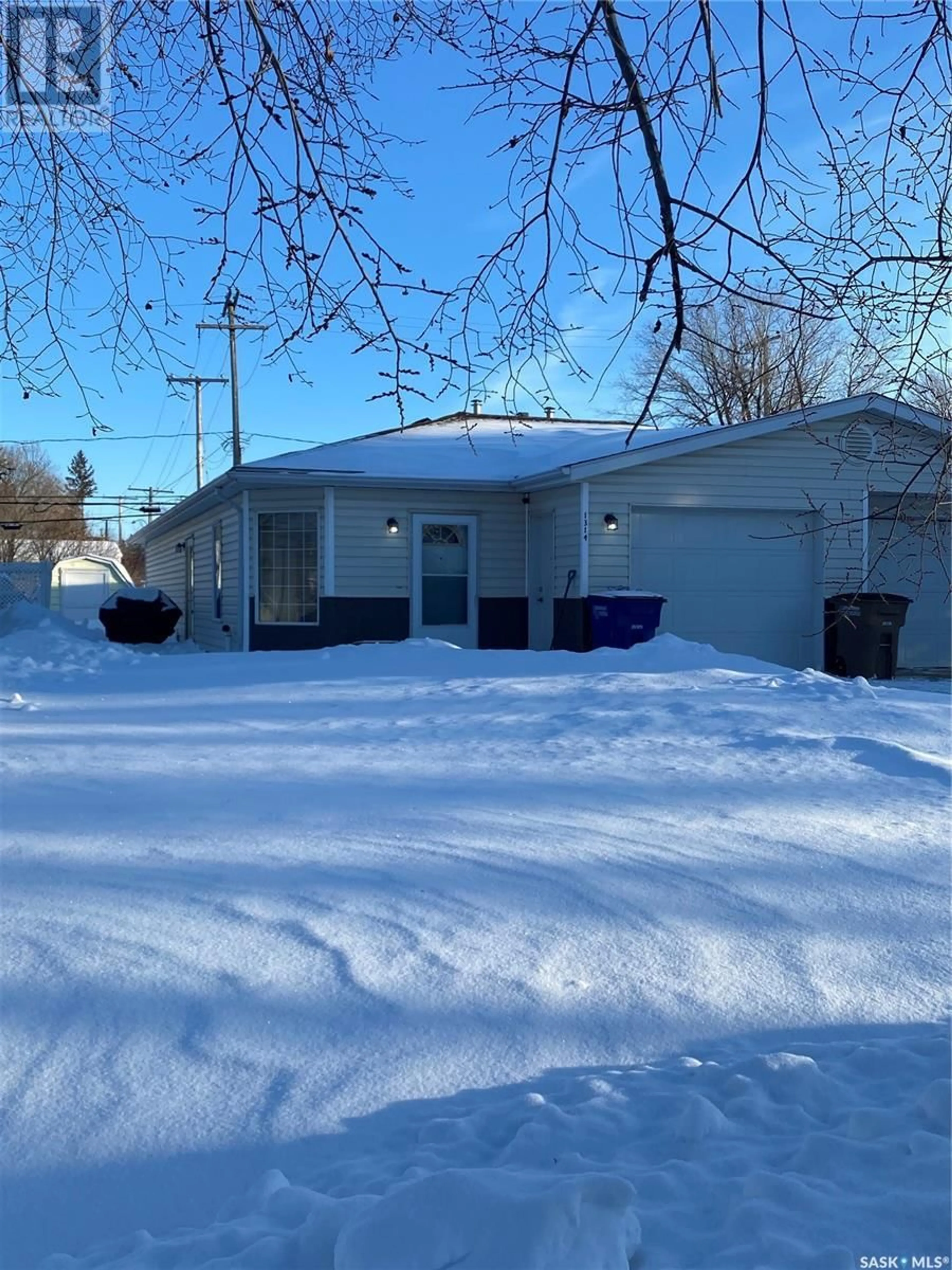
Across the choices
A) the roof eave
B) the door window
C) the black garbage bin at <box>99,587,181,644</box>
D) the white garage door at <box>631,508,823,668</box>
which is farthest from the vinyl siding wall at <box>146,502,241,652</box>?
the white garage door at <box>631,508,823,668</box>

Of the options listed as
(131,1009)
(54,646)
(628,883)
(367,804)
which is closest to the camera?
(131,1009)

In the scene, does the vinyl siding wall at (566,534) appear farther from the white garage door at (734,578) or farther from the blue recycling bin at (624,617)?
the white garage door at (734,578)

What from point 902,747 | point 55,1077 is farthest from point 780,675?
point 55,1077

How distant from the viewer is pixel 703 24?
13.5ft

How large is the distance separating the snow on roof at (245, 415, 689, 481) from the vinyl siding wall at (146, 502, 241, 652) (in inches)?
69.6

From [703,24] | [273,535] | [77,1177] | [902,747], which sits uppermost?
[703,24]

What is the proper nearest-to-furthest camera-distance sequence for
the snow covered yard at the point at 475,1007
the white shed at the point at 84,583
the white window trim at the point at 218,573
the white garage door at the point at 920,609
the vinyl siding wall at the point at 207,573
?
Answer: 1. the snow covered yard at the point at 475,1007
2. the white garage door at the point at 920,609
3. the vinyl siding wall at the point at 207,573
4. the white window trim at the point at 218,573
5. the white shed at the point at 84,583

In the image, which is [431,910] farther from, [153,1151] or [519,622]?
[519,622]

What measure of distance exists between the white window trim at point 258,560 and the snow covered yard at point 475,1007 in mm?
8224

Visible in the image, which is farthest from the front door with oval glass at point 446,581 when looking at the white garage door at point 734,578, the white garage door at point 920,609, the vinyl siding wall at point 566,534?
the white garage door at point 920,609

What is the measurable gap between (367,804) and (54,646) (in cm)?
854

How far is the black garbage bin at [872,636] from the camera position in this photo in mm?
13789

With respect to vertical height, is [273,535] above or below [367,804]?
above

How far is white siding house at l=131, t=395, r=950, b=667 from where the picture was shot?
46.6 ft
